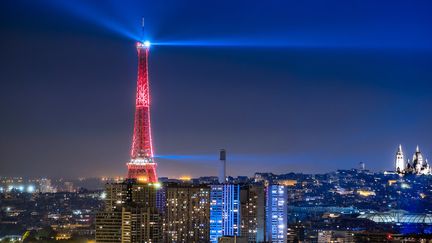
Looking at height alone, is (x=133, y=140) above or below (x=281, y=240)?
above

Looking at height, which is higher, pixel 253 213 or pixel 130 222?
pixel 253 213

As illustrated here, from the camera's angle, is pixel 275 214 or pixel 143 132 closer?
pixel 143 132

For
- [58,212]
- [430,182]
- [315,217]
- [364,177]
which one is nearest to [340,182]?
[364,177]

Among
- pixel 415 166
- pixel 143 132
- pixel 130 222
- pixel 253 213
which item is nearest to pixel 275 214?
pixel 253 213

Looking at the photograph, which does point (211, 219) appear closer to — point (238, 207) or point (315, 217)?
point (238, 207)

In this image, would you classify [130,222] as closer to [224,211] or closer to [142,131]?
[224,211]

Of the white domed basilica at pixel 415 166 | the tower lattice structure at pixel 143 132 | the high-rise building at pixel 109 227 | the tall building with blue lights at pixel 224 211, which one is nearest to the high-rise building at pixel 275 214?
the tall building with blue lights at pixel 224 211

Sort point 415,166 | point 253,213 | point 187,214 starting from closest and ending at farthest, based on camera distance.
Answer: point 187,214, point 253,213, point 415,166
